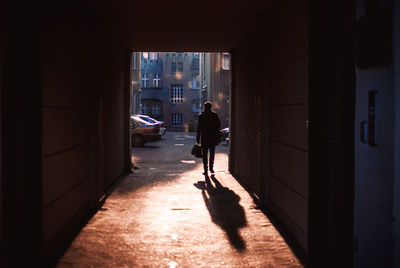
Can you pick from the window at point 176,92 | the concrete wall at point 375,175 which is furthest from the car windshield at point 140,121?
the window at point 176,92

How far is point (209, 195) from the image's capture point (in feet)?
24.3

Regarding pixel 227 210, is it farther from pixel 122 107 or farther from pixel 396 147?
pixel 122 107

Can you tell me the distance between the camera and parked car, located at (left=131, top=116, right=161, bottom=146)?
18870 millimetres

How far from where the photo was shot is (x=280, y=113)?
Answer: 5.67 m

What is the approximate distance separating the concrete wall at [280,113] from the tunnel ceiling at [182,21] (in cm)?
40

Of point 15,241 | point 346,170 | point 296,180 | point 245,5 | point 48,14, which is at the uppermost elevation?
point 245,5

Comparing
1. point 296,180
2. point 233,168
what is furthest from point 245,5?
point 233,168

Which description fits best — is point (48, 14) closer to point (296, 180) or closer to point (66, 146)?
point (66, 146)

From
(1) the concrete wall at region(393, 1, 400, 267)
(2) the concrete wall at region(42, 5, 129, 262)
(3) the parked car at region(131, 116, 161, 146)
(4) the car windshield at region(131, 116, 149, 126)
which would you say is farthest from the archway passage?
(4) the car windshield at region(131, 116, 149, 126)

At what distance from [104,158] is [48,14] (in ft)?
12.8

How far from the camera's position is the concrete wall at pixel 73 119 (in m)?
4.30

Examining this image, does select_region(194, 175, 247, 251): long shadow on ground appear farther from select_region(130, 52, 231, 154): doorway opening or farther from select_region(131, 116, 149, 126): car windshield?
select_region(130, 52, 231, 154): doorway opening

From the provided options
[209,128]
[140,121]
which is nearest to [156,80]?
[140,121]

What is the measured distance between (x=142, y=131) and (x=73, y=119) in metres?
13.7
